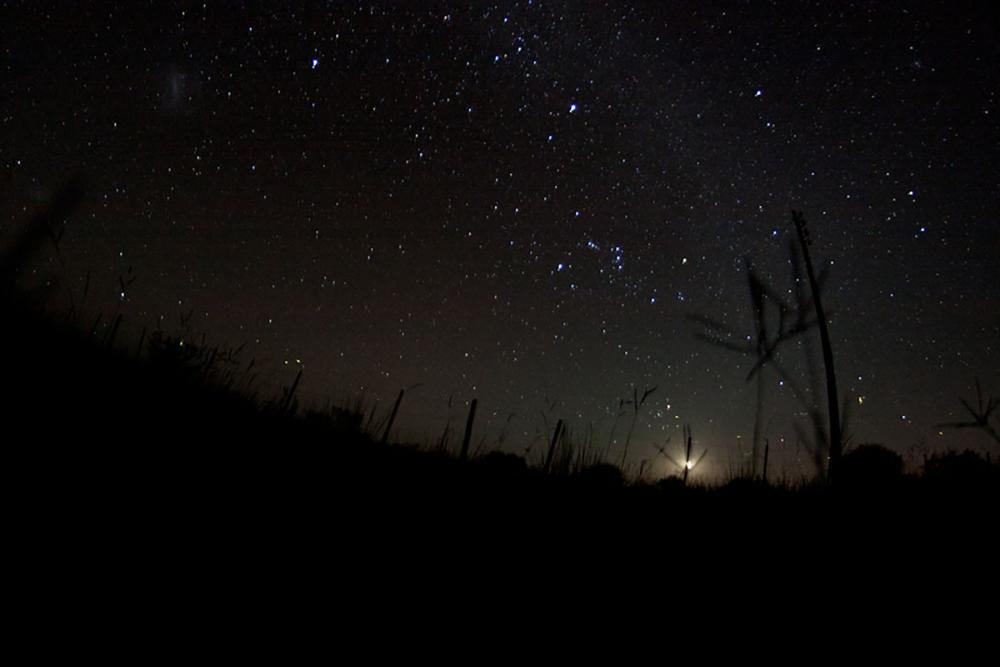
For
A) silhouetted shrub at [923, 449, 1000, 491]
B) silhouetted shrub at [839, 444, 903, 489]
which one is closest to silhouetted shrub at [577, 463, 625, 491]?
silhouetted shrub at [923, 449, 1000, 491]

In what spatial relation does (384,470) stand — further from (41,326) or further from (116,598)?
(41,326)

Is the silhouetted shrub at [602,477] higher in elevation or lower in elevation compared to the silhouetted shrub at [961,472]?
lower

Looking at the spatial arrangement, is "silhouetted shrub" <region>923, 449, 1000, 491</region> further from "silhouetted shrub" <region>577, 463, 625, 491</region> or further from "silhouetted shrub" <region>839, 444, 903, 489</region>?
"silhouetted shrub" <region>577, 463, 625, 491</region>

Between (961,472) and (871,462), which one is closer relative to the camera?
(961,472)

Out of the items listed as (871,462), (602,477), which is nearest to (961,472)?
(871,462)

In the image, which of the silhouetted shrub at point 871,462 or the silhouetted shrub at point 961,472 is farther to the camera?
the silhouetted shrub at point 871,462

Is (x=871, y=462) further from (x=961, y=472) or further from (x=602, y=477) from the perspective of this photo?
(x=602, y=477)

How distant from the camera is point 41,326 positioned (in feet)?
13.8

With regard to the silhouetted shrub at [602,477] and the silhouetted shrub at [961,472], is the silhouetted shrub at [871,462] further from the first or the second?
the silhouetted shrub at [602,477]

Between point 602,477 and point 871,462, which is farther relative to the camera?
point 871,462

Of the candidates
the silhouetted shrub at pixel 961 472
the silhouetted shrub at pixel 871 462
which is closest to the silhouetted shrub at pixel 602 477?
the silhouetted shrub at pixel 961 472

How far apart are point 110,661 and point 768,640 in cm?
166

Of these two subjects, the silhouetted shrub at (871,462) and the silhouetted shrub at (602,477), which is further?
the silhouetted shrub at (871,462)

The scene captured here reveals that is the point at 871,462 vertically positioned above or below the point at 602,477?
above
